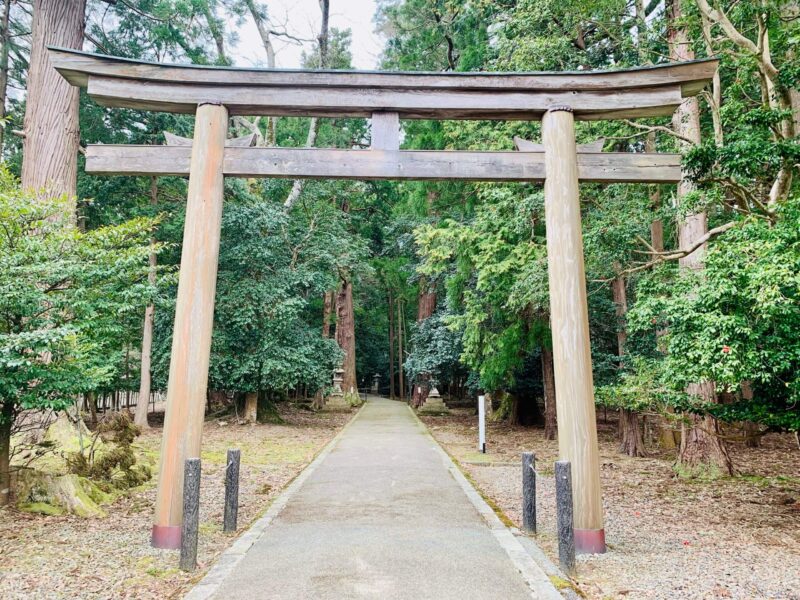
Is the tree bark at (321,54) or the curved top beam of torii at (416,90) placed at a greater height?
the tree bark at (321,54)

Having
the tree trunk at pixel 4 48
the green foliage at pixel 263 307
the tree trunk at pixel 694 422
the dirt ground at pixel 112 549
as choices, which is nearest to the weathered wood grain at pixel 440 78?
the tree trunk at pixel 694 422

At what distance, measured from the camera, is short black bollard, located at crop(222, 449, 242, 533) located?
18.2ft

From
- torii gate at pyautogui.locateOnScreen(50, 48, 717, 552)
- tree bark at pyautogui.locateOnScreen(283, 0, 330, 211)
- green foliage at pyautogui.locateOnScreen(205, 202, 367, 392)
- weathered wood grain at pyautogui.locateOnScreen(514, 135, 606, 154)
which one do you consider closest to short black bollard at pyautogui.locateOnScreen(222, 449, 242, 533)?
torii gate at pyautogui.locateOnScreen(50, 48, 717, 552)

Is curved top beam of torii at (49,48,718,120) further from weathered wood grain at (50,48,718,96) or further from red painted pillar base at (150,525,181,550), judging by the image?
red painted pillar base at (150,525,181,550)

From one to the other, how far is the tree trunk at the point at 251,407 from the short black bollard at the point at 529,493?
13.2 meters

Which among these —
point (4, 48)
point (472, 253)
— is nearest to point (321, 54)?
point (4, 48)

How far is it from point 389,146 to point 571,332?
8.84 feet

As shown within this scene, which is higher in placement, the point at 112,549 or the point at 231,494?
the point at 231,494

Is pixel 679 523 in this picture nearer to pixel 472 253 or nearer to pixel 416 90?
pixel 416 90

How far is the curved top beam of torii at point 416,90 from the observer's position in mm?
5457

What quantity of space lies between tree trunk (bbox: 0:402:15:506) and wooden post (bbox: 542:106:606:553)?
5.76 m

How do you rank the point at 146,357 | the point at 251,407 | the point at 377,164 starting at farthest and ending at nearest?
1. the point at 251,407
2. the point at 146,357
3. the point at 377,164

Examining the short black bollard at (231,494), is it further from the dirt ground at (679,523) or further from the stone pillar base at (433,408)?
the stone pillar base at (433,408)

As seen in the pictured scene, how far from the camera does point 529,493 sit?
5.63 meters
